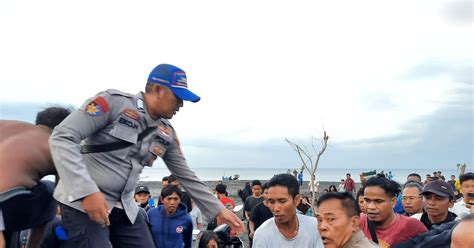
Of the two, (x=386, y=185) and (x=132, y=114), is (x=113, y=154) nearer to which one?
(x=132, y=114)

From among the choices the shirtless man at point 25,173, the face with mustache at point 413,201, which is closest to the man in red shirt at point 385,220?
the face with mustache at point 413,201

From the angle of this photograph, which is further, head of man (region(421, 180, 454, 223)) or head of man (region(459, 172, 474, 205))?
head of man (region(459, 172, 474, 205))

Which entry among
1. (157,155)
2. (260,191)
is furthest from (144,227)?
(260,191)

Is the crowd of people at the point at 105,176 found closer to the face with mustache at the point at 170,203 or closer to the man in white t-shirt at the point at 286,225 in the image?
the man in white t-shirt at the point at 286,225

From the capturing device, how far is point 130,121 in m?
3.21

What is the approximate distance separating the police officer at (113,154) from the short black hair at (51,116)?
42cm

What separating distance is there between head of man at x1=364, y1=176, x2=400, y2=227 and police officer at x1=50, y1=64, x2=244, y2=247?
1713 mm

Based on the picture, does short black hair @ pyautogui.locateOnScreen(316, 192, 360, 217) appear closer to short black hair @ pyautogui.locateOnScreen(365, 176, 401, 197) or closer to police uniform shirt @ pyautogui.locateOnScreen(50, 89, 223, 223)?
police uniform shirt @ pyautogui.locateOnScreen(50, 89, 223, 223)

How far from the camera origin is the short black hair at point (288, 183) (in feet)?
15.5

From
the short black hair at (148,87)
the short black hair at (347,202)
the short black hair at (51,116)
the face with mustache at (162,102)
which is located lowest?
the short black hair at (347,202)

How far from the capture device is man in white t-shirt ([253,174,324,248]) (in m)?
4.51

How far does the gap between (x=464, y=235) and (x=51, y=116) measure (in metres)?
2.79

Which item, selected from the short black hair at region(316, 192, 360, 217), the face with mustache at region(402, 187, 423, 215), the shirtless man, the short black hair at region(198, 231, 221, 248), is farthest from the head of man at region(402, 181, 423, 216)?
the shirtless man

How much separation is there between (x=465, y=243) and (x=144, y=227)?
6.71 ft
